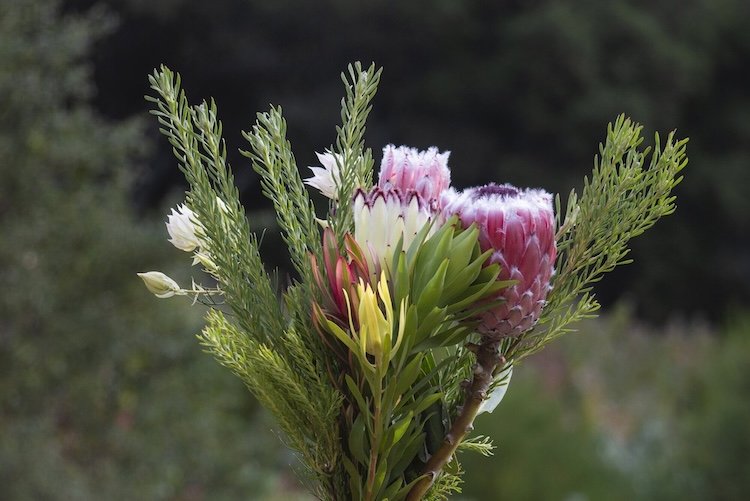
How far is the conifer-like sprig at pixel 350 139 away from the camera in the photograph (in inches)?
37.0

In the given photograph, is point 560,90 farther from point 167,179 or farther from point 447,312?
point 447,312

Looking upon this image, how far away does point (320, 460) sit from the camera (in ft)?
3.08

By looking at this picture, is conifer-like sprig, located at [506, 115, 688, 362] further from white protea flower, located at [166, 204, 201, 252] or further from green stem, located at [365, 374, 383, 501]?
white protea flower, located at [166, 204, 201, 252]

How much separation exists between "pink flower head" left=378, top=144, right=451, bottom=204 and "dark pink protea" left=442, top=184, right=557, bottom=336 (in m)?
0.06

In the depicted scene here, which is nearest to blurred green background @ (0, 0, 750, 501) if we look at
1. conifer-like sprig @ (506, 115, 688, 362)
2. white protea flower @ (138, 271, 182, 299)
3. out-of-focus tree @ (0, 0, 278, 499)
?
out-of-focus tree @ (0, 0, 278, 499)

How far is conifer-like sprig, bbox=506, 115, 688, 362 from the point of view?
3.08 feet

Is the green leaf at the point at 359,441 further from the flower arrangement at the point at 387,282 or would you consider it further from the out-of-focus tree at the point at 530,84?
the out-of-focus tree at the point at 530,84

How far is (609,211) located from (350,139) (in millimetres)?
259

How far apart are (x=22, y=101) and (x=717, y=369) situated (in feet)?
11.4

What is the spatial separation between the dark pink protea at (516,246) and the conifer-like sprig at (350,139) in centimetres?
11

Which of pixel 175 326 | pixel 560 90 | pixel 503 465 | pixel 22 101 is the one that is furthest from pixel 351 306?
pixel 560 90

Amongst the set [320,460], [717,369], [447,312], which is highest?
[717,369]

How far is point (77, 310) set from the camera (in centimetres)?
414

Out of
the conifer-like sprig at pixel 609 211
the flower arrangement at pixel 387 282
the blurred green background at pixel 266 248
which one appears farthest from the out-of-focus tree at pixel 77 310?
the conifer-like sprig at pixel 609 211
